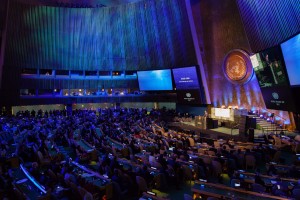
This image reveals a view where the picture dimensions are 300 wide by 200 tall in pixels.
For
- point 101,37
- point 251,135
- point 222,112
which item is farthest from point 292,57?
Result: point 101,37

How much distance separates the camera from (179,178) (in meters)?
11.1

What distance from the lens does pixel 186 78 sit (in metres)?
30.3

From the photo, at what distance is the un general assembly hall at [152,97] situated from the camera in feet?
32.5

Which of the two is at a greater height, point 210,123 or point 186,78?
point 186,78

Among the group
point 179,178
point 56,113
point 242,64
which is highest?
point 242,64

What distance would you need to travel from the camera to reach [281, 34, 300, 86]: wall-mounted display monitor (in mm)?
14538

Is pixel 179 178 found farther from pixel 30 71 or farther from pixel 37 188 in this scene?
pixel 30 71

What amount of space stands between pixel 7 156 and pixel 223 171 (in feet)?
33.4

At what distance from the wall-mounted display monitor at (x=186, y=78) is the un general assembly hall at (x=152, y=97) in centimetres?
16

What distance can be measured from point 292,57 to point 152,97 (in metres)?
23.8

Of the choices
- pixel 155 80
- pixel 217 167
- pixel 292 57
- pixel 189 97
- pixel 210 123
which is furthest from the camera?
pixel 155 80

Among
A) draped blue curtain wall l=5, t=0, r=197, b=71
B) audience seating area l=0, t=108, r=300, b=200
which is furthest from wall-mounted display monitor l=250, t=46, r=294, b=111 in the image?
draped blue curtain wall l=5, t=0, r=197, b=71

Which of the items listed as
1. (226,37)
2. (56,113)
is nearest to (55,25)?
(56,113)

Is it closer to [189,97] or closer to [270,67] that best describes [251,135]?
[270,67]
